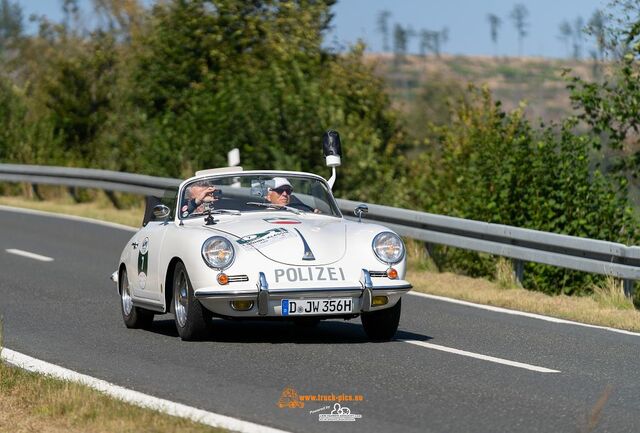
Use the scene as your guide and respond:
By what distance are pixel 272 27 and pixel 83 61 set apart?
362 inches

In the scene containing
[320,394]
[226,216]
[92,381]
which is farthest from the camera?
[226,216]

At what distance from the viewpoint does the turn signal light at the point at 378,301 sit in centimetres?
1020

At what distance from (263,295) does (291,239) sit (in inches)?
22.3

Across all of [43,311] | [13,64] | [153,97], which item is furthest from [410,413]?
[13,64]

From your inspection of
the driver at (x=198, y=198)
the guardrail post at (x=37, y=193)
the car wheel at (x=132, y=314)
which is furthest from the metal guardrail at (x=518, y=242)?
the guardrail post at (x=37, y=193)

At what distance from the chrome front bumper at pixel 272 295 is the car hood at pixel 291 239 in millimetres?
248

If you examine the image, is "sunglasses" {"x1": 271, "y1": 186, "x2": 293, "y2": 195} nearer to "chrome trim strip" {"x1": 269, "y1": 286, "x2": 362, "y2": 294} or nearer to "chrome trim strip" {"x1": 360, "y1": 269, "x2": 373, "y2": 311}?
"chrome trim strip" {"x1": 360, "y1": 269, "x2": 373, "y2": 311}

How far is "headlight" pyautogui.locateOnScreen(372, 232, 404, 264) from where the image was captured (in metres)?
10.4

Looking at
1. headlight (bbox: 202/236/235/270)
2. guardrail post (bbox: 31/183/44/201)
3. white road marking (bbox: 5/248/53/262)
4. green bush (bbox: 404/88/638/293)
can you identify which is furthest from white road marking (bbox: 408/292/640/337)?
guardrail post (bbox: 31/183/44/201)

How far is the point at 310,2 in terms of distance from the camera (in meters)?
36.3

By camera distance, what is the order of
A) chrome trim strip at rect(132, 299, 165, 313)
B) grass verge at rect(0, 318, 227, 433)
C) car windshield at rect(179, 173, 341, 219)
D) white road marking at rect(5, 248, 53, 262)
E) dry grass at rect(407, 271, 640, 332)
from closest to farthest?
grass verge at rect(0, 318, 227, 433) → chrome trim strip at rect(132, 299, 165, 313) → car windshield at rect(179, 173, 341, 219) → dry grass at rect(407, 271, 640, 332) → white road marking at rect(5, 248, 53, 262)

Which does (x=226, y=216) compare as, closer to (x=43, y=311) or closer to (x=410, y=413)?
(x=43, y=311)

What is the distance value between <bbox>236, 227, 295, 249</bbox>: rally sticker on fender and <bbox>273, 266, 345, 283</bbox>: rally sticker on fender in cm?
30

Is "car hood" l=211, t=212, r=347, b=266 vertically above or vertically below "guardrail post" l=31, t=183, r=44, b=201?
above
